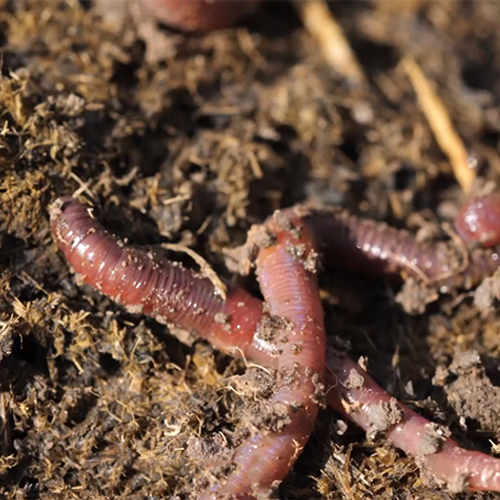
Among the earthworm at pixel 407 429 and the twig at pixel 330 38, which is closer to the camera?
the earthworm at pixel 407 429

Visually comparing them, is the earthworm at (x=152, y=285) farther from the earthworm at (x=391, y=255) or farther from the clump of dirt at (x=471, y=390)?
the clump of dirt at (x=471, y=390)

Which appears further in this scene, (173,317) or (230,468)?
(173,317)

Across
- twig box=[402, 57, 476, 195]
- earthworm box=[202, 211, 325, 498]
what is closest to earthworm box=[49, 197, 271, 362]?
earthworm box=[202, 211, 325, 498]

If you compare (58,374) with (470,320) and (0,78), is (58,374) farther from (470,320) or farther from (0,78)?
(470,320)

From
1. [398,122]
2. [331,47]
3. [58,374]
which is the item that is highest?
[331,47]

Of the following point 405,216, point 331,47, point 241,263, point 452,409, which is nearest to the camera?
point 452,409

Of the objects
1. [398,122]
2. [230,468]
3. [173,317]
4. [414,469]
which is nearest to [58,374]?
[173,317]

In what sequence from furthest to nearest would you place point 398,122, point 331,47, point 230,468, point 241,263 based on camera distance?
point 331,47 < point 398,122 < point 241,263 < point 230,468

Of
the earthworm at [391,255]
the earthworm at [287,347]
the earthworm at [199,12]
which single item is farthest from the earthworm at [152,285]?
the earthworm at [199,12]
